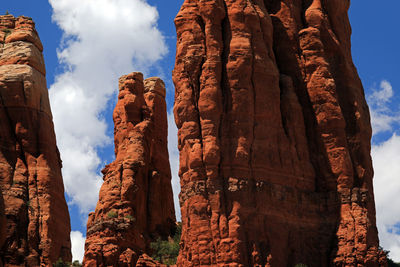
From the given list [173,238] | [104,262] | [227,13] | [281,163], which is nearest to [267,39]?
[227,13]

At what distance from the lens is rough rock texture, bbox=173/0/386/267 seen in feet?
193

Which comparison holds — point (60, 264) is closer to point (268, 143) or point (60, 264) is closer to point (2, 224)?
point (2, 224)

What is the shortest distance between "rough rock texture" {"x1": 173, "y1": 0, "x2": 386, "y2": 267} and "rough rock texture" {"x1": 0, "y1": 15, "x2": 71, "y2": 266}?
22.1 meters

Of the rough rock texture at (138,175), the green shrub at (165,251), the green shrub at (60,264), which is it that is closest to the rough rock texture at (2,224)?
the green shrub at (60,264)

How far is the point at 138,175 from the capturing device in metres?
78.3

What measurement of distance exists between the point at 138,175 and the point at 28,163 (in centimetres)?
951

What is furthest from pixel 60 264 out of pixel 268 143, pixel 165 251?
pixel 268 143

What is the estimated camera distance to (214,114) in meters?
60.2

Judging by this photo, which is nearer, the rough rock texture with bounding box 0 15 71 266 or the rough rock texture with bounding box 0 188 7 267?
the rough rock texture with bounding box 0 188 7 267

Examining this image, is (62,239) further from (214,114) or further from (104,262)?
(214,114)

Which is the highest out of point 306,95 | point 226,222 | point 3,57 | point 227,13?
point 3,57

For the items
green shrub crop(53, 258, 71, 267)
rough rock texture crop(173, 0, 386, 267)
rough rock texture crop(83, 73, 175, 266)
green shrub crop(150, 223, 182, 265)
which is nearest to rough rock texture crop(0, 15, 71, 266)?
green shrub crop(53, 258, 71, 267)

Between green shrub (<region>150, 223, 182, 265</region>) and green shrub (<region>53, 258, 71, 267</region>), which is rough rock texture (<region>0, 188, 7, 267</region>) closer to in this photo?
green shrub (<region>53, 258, 71, 267</region>)

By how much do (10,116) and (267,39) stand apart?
1076 inches
